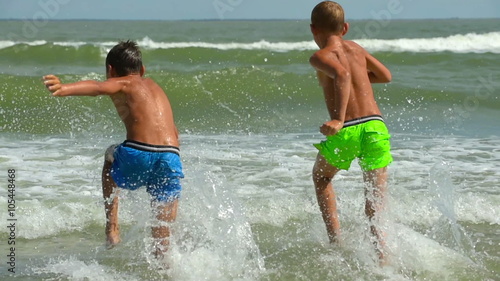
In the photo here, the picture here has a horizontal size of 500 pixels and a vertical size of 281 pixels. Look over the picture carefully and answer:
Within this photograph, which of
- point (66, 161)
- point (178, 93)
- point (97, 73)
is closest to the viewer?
point (66, 161)

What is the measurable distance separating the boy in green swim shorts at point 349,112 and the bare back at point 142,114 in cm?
85

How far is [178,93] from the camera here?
1294 cm

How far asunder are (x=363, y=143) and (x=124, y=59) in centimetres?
135

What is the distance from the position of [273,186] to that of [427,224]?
1397mm

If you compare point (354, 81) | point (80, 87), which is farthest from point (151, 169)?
point (354, 81)

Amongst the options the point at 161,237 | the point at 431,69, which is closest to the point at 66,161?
the point at 161,237

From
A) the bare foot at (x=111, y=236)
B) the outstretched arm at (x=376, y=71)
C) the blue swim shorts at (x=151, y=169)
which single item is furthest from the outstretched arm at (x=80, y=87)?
the outstretched arm at (x=376, y=71)

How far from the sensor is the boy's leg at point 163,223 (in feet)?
12.7

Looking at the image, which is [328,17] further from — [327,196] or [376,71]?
[327,196]

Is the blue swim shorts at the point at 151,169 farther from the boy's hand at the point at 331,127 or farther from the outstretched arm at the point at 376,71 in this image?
the outstretched arm at the point at 376,71

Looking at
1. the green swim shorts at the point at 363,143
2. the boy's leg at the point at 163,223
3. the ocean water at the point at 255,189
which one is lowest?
the ocean water at the point at 255,189

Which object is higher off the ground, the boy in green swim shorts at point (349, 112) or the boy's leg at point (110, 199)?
the boy in green swim shorts at point (349, 112)

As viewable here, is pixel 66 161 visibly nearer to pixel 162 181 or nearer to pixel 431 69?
pixel 162 181

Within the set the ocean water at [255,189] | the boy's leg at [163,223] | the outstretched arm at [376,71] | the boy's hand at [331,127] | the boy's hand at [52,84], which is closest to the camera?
the boy's hand at [52,84]
